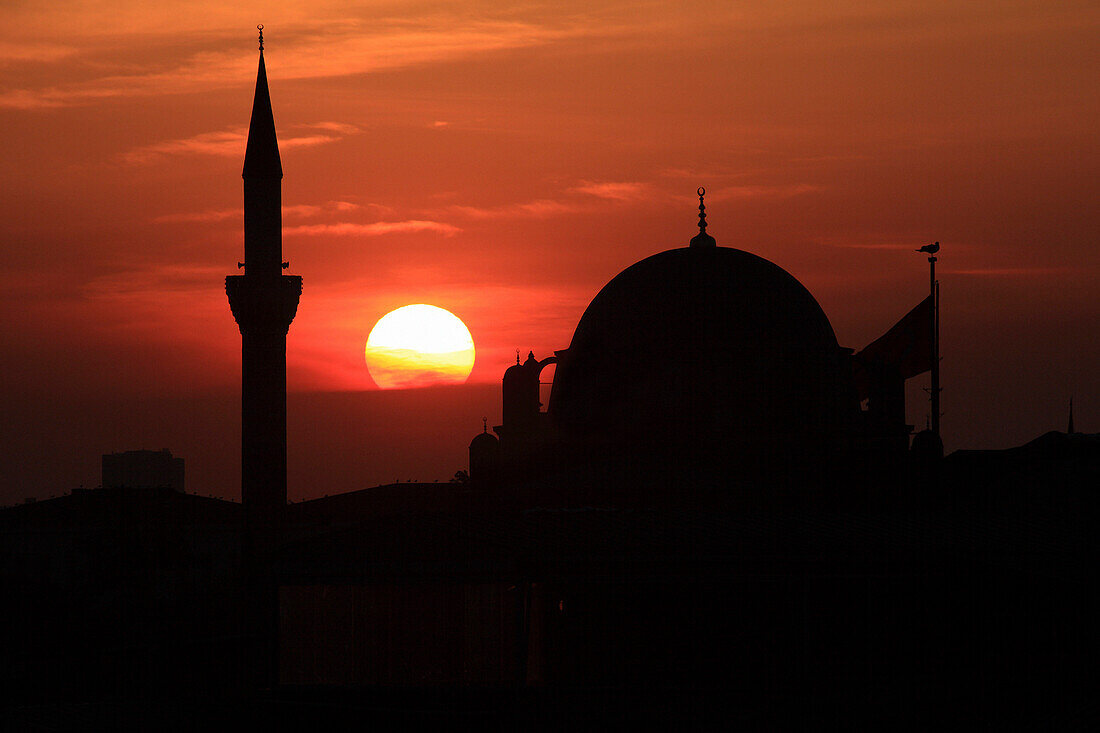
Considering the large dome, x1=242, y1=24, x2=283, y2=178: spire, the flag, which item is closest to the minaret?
x1=242, y1=24, x2=283, y2=178: spire

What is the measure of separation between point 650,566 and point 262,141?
15.0 m

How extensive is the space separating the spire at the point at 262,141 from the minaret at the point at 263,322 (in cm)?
2

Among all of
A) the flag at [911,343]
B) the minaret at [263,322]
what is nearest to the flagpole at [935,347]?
the flag at [911,343]

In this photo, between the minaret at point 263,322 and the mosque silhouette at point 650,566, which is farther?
the minaret at point 263,322

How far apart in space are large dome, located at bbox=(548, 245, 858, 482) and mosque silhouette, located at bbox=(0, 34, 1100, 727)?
4cm

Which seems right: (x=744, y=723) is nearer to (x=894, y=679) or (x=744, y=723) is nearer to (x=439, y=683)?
(x=894, y=679)

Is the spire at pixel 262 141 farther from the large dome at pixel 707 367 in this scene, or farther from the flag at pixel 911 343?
the flag at pixel 911 343

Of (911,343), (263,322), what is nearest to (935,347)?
(911,343)

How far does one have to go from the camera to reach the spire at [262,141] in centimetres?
2870

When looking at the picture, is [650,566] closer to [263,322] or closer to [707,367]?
[707,367]

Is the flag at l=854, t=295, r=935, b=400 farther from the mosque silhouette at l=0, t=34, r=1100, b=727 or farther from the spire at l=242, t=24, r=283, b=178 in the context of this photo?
the spire at l=242, t=24, r=283, b=178

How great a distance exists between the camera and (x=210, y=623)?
27578 mm

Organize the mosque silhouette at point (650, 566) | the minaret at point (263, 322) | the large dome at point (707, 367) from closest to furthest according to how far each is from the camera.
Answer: the mosque silhouette at point (650, 566) < the large dome at point (707, 367) < the minaret at point (263, 322)

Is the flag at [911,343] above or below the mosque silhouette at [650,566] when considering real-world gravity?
above
